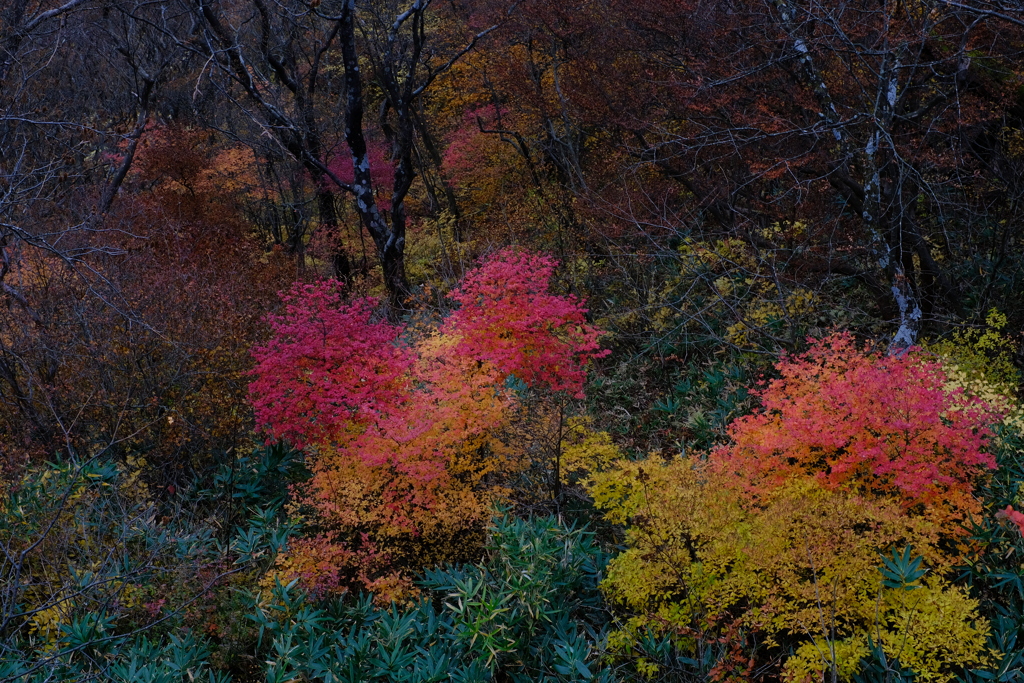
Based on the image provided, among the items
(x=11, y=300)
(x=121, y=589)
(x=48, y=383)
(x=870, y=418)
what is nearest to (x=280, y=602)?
(x=121, y=589)

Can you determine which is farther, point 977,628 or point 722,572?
point 722,572

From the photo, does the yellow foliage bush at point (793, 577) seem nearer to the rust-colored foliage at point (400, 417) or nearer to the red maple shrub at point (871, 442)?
the red maple shrub at point (871, 442)

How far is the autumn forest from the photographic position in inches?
201

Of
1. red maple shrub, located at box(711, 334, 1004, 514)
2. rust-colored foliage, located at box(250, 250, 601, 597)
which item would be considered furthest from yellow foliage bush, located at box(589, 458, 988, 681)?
rust-colored foliage, located at box(250, 250, 601, 597)

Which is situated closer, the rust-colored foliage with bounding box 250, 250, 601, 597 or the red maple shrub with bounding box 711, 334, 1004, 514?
the red maple shrub with bounding box 711, 334, 1004, 514

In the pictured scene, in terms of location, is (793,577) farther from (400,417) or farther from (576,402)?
(576,402)

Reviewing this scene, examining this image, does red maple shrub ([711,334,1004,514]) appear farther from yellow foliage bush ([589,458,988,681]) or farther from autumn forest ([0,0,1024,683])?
yellow foliage bush ([589,458,988,681])

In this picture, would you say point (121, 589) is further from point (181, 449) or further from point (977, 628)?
point (977, 628)

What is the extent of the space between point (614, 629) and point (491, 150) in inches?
459

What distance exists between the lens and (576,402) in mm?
9305

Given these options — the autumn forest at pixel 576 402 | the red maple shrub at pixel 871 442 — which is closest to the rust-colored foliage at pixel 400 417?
the autumn forest at pixel 576 402

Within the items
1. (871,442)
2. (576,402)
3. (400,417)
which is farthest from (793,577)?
(576,402)

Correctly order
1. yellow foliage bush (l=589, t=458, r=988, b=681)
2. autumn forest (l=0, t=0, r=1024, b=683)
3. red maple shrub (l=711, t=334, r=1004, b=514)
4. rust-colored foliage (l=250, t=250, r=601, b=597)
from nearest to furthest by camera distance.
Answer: yellow foliage bush (l=589, t=458, r=988, b=681) < autumn forest (l=0, t=0, r=1024, b=683) < red maple shrub (l=711, t=334, r=1004, b=514) < rust-colored foliage (l=250, t=250, r=601, b=597)

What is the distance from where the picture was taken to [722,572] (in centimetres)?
513
